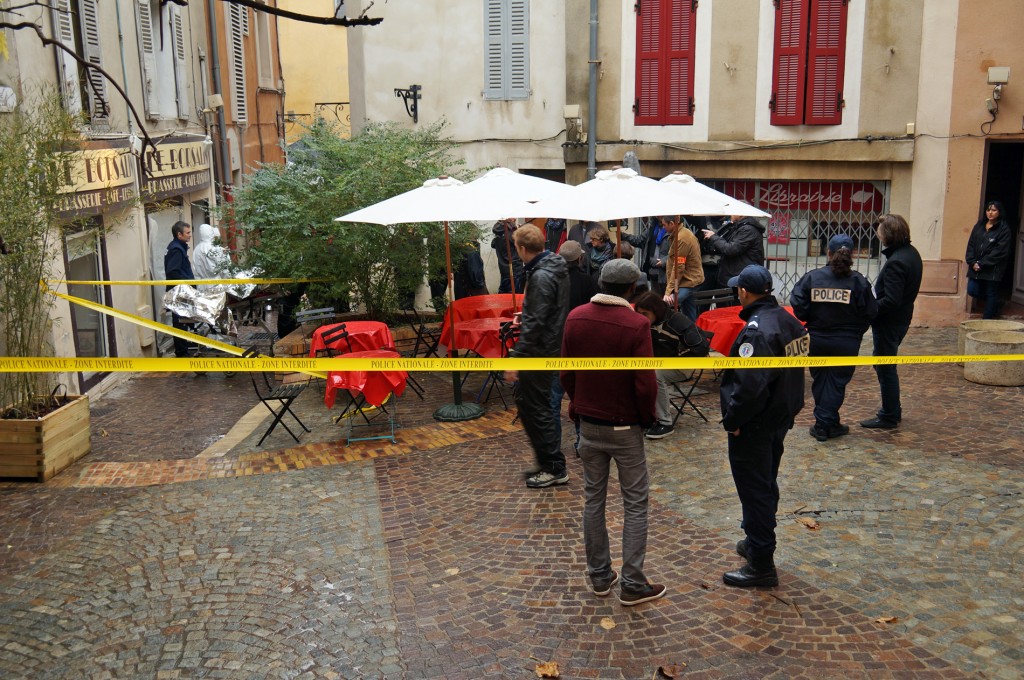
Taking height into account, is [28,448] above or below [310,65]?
below

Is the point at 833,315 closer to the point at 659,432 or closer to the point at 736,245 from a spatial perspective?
the point at 659,432

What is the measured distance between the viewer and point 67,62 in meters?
11.0

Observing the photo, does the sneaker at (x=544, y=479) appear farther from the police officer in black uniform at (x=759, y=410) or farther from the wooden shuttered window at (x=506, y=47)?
the wooden shuttered window at (x=506, y=47)

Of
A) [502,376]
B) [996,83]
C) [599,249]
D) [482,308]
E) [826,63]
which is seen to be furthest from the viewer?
[826,63]

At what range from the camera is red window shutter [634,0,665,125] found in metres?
15.3

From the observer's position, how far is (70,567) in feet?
20.4

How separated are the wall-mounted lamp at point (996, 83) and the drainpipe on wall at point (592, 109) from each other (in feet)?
18.9

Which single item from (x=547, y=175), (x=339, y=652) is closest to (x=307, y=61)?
(x=547, y=175)

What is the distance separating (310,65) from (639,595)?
1077 inches

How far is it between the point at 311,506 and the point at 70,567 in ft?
5.52

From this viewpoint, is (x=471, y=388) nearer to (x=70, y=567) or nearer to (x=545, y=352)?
(x=545, y=352)

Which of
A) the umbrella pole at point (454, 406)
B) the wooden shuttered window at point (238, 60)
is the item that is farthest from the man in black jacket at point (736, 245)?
the wooden shuttered window at point (238, 60)

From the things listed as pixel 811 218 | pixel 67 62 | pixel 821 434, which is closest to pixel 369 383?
pixel 821 434

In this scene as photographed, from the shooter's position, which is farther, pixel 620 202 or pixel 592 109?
pixel 592 109
